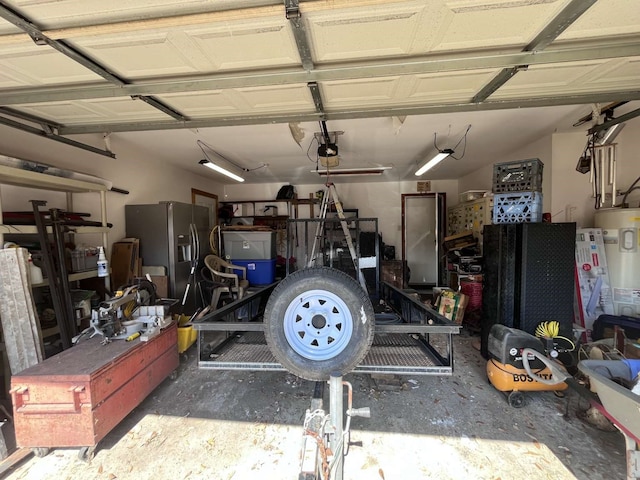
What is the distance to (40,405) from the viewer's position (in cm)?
177

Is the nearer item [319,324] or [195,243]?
[319,324]

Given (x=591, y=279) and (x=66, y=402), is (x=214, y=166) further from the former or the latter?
(x=591, y=279)

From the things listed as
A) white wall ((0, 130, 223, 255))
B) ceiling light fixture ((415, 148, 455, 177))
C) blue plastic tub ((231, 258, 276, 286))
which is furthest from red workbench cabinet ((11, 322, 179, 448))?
ceiling light fixture ((415, 148, 455, 177))

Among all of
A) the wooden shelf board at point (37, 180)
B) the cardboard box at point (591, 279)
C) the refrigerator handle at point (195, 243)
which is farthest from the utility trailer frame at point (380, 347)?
the cardboard box at point (591, 279)

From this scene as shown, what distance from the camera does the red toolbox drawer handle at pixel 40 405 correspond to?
5.74 ft

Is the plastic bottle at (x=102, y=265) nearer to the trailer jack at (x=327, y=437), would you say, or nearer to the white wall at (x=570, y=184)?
the trailer jack at (x=327, y=437)

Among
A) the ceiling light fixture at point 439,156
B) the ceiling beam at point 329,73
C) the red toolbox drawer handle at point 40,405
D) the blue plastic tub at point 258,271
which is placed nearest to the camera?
the ceiling beam at point 329,73

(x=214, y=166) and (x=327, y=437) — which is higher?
(x=214, y=166)

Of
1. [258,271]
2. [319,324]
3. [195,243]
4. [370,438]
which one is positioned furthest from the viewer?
[258,271]

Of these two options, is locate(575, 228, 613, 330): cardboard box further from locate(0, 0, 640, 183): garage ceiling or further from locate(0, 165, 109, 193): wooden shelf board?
locate(0, 165, 109, 193): wooden shelf board

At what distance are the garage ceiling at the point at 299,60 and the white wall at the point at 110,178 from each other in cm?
25

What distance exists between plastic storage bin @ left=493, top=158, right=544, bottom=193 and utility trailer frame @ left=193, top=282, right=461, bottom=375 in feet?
5.69

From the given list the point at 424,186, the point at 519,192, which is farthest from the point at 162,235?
the point at 424,186

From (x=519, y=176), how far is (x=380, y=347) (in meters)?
2.40
